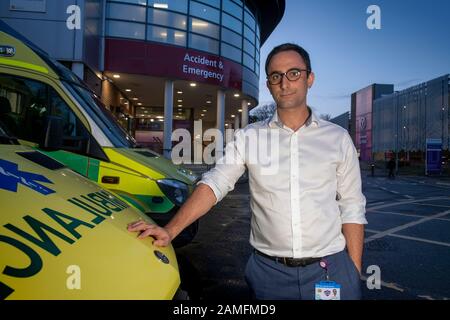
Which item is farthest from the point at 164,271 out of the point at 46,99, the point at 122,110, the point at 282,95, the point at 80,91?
the point at 122,110

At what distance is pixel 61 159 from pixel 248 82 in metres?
20.3

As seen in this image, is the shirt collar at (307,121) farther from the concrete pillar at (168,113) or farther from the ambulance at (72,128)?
the concrete pillar at (168,113)

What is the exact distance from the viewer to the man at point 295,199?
1.94 m

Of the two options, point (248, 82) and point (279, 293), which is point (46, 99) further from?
point (248, 82)

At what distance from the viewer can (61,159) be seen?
12.8 feet

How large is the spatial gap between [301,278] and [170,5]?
19039 mm

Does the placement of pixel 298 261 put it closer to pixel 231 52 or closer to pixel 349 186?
pixel 349 186

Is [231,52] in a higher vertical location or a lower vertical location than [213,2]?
lower

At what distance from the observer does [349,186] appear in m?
2.09

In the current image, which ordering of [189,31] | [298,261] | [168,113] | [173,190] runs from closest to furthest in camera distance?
1. [298,261]
2. [173,190]
3. [168,113]
4. [189,31]

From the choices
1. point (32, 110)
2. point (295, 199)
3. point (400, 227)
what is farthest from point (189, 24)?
point (295, 199)

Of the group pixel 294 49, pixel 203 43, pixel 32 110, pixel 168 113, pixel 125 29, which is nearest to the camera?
pixel 294 49

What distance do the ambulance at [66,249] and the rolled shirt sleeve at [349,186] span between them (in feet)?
3.28

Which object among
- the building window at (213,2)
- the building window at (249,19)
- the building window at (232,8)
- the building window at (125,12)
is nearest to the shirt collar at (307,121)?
the building window at (125,12)
